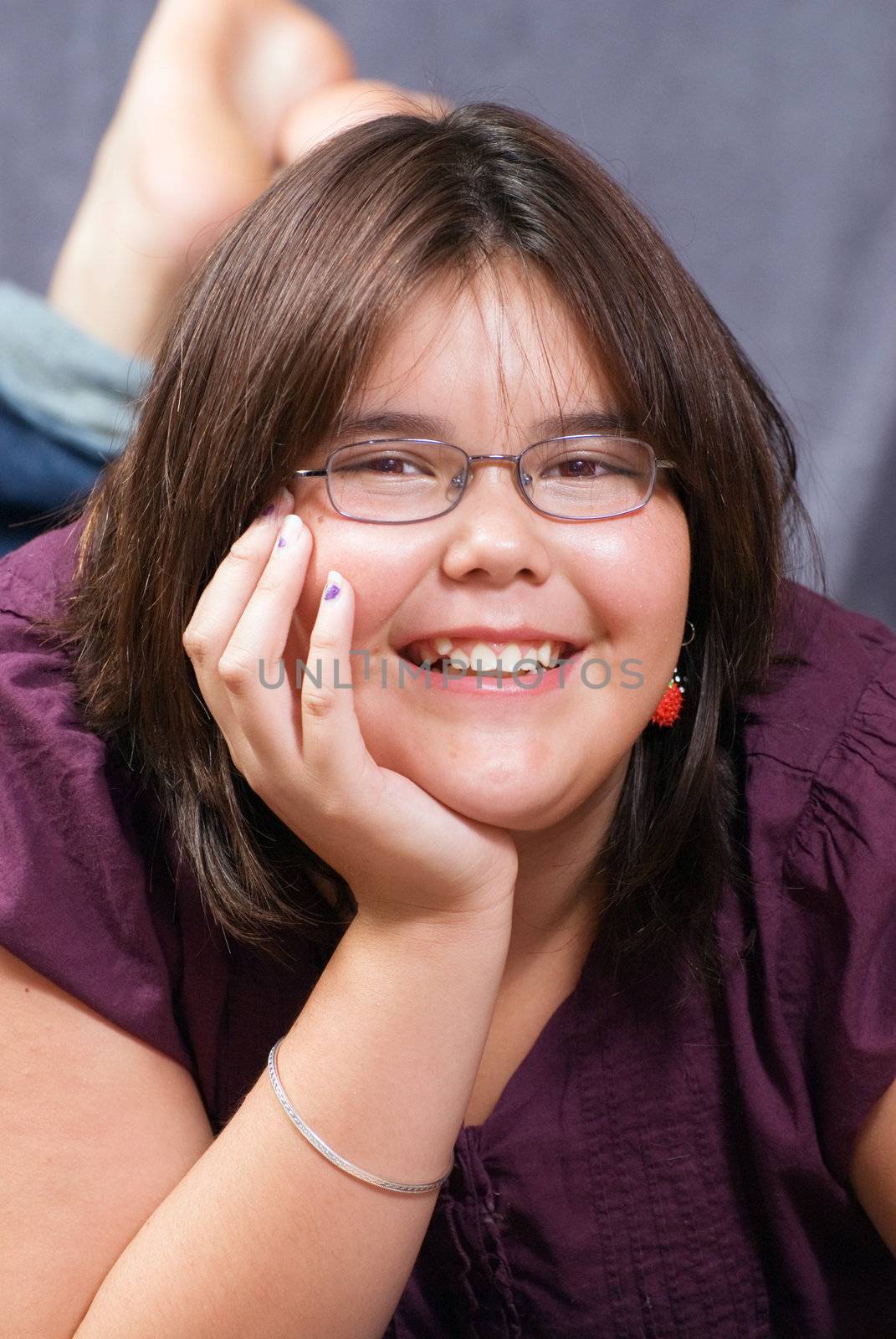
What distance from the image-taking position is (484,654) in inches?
39.6

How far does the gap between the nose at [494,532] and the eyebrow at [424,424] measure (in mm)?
32

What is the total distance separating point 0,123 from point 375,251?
1.91 m

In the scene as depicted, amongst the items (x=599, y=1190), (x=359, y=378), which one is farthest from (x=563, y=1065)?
(x=359, y=378)

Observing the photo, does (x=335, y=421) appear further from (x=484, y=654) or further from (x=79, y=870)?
(x=79, y=870)

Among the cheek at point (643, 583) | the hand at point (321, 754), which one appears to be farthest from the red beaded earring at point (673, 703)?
the hand at point (321, 754)

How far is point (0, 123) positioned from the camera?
258 centimetres

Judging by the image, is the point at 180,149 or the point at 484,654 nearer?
the point at 484,654

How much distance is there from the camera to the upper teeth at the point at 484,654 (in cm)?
101

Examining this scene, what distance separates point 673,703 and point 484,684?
25cm

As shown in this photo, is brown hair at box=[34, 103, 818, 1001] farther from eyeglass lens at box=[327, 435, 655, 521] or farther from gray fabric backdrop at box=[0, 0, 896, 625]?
gray fabric backdrop at box=[0, 0, 896, 625]

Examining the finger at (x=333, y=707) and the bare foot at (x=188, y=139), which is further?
the bare foot at (x=188, y=139)

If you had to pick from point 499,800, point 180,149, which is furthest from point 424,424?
point 180,149

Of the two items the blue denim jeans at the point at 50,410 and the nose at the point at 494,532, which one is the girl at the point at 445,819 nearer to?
the nose at the point at 494,532

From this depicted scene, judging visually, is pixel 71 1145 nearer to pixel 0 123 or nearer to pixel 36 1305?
pixel 36 1305
